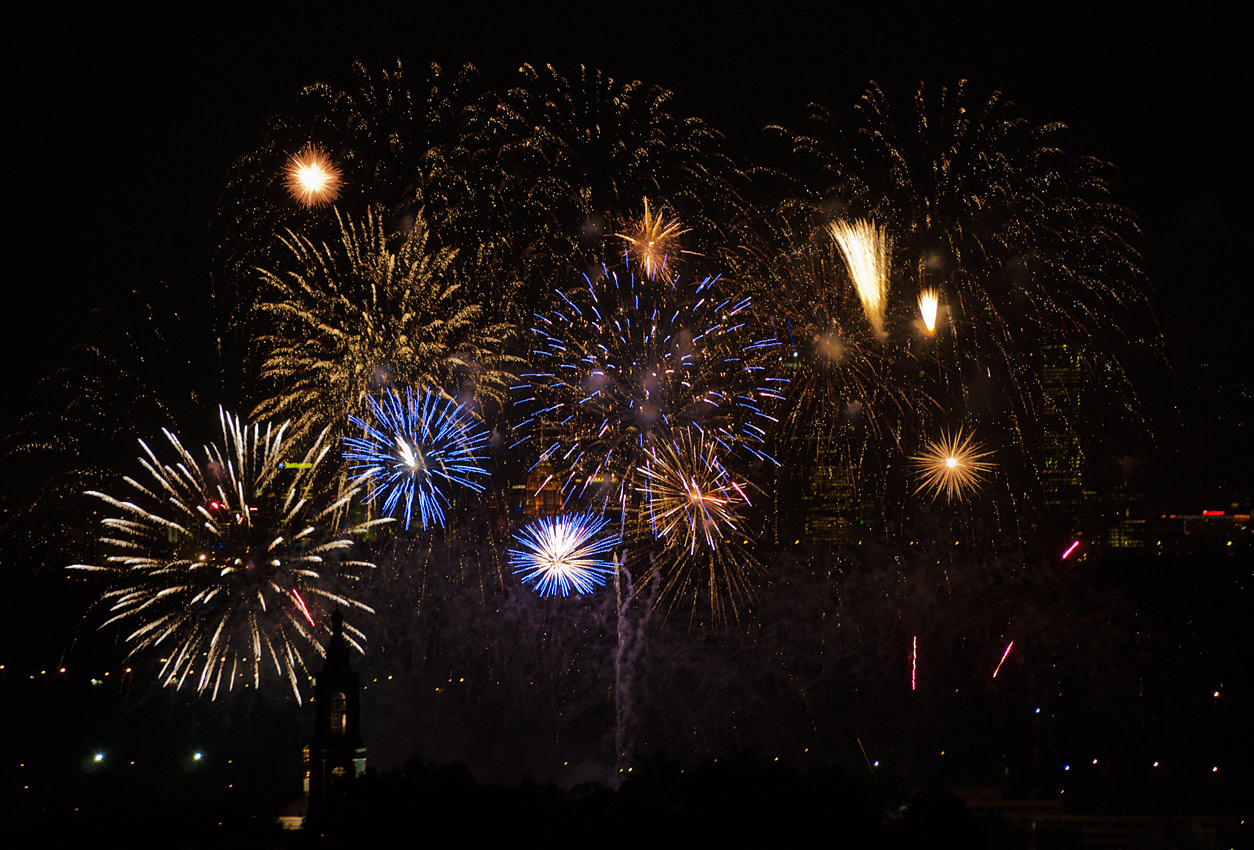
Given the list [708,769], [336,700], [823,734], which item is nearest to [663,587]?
[823,734]

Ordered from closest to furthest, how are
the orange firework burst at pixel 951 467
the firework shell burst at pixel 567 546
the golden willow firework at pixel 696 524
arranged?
the golden willow firework at pixel 696 524 < the firework shell burst at pixel 567 546 < the orange firework burst at pixel 951 467

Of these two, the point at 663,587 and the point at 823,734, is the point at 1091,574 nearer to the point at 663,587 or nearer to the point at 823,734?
the point at 823,734

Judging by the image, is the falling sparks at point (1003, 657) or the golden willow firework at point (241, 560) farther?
the falling sparks at point (1003, 657)

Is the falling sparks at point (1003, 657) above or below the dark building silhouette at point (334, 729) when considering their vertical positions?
above

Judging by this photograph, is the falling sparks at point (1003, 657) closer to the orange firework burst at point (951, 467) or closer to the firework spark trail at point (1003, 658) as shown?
the firework spark trail at point (1003, 658)

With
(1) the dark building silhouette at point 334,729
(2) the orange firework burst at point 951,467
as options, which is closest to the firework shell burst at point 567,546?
(1) the dark building silhouette at point 334,729

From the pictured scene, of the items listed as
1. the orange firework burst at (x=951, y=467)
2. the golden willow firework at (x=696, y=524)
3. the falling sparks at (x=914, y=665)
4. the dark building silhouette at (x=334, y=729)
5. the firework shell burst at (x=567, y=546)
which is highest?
the orange firework burst at (x=951, y=467)

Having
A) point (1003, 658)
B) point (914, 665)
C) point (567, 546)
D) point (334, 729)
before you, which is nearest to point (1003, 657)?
point (1003, 658)
